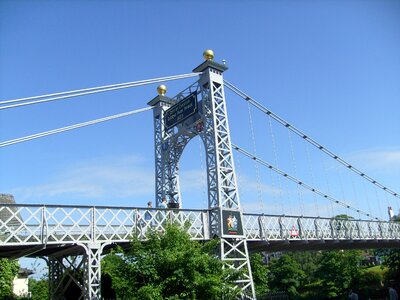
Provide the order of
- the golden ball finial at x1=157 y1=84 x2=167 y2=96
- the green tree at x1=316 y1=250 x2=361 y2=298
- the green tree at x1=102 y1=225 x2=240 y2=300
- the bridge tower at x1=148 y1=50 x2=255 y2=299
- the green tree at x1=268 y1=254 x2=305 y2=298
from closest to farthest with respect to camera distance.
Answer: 1. the green tree at x1=102 y1=225 x2=240 y2=300
2. the bridge tower at x1=148 y1=50 x2=255 y2=299
3. the golden ball finial at x1=157 y1=84 x2=167 y2=96
4. the green tree at x1=316 y1=250 x2=361 y2=298
5. the green tree at x1=268 y1=254 x2=305 y2=298

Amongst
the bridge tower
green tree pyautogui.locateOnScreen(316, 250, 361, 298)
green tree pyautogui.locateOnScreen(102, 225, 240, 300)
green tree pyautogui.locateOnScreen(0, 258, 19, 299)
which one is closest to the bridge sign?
the bridge tower

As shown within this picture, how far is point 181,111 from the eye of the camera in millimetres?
24266

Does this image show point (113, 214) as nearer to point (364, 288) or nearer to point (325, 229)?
point (325, 229)

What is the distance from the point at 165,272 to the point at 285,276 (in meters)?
42.4

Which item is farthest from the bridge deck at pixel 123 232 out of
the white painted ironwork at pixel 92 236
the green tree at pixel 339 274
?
the green tree at pixel 339 274

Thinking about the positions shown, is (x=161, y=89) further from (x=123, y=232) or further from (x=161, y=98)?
(x=123, y=232)

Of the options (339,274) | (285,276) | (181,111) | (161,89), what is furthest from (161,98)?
(285,276)

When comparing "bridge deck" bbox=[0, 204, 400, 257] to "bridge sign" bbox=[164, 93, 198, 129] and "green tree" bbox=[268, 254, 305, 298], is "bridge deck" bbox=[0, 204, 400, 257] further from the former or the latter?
"green tree" bbox=[268, 254, 305, 298]

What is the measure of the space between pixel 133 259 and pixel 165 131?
12.2m

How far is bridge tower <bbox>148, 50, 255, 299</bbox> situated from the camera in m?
20.1

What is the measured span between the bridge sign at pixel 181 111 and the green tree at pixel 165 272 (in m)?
9.72

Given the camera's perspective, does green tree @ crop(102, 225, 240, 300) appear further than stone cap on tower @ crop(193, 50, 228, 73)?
No

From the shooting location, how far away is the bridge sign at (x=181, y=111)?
23250 mm

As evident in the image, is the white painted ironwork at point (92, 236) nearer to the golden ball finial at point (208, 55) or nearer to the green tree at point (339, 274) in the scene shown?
the golden ball finial at point (208, 55)
